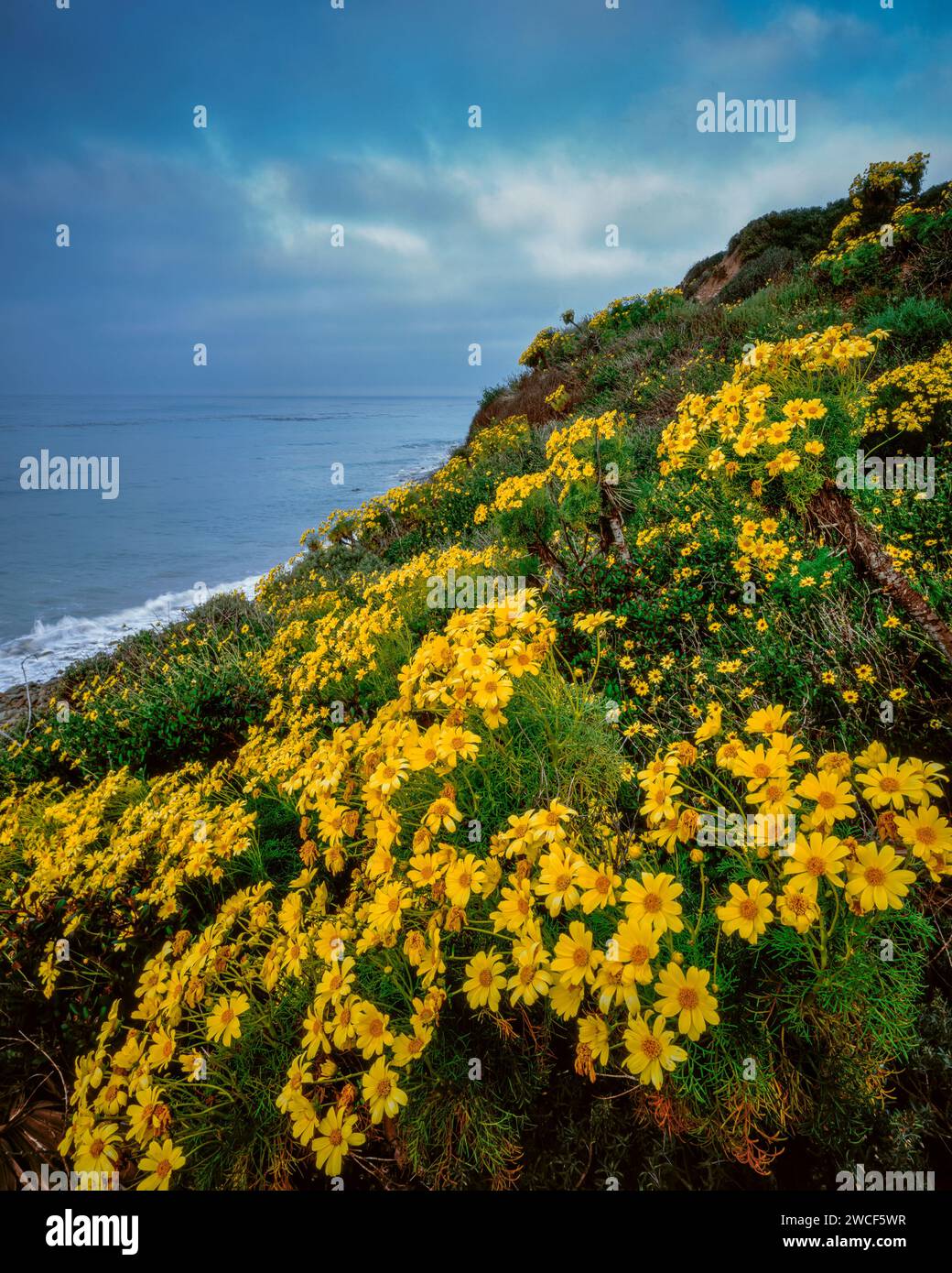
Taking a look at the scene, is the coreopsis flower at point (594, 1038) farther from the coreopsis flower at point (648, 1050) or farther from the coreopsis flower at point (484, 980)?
the coreopsis flower at point (484, 980)

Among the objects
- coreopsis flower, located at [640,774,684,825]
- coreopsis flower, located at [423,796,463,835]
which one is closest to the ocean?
coreopsis flower, located at [423,796,463,835]

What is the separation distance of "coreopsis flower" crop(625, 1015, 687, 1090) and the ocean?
275 inches

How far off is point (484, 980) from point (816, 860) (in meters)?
0.99

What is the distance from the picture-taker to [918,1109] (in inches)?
61.9

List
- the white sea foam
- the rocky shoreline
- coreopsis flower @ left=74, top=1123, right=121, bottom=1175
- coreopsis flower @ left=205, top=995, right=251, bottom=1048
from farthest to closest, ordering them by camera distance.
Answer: the white sea foam
the rocky shoreline
coreopsis flower @ left=205, top=995, right=251, bottom=1048
coreopsis flower @ left=74, top=1123, right=121, bottom=1175

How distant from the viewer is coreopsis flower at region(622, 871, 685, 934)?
1.40 metres

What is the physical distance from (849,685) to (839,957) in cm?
165

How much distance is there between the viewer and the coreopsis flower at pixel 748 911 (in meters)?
1.40

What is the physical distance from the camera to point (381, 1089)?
157 cm

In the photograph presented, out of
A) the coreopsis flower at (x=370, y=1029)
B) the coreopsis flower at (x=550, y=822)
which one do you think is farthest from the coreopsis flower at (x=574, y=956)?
the coreopsis flower at (x=370, y=1029)

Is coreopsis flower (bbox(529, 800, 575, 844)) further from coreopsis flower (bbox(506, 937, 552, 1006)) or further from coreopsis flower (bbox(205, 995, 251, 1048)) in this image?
coreopsis flower (bbox(205, 995, 251, 1048))

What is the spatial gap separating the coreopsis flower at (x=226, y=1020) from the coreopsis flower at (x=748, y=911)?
1600mm
